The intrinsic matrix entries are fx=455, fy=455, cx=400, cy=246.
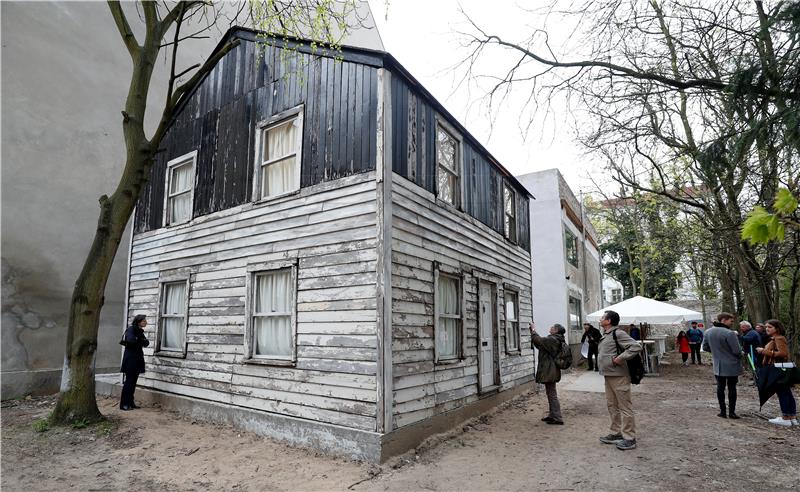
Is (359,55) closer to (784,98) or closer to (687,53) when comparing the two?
(687,53)

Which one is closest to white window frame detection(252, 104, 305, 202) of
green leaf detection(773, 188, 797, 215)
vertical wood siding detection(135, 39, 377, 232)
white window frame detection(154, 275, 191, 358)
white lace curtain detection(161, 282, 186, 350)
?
vertical wood siding detection(135, 39, 377, 232)

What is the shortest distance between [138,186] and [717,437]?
1145 cm

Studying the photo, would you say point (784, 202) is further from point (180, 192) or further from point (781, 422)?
point (180, 192)

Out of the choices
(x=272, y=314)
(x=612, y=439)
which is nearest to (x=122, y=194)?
(x=272, y=314)

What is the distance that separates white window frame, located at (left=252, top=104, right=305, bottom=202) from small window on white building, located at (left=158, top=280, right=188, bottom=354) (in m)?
3.01

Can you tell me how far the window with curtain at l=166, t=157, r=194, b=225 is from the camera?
10.6 meters

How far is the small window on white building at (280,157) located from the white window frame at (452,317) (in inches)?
118

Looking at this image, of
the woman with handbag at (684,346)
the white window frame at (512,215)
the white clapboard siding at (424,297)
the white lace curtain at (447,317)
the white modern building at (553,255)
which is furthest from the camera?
the woman with handbag at (684,346)

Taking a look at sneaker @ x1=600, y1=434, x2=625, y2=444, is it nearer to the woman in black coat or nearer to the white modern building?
the woman in black coat

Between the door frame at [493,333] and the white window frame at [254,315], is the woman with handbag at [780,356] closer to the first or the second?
the door frame at [493,333]

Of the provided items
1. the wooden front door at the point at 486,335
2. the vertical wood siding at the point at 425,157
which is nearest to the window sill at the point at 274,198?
the vertical wood siding at the point at 425,157

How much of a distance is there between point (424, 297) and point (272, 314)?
2693mm

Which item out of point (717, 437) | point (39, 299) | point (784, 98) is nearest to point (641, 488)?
point (717, 437)

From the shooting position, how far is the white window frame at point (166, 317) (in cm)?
965
